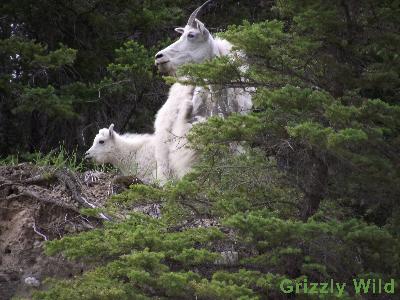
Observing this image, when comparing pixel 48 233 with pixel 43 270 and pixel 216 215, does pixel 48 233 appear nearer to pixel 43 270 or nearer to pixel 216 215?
pixel 43 270

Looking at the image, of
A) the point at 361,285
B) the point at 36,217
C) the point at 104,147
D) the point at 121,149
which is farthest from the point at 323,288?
the point at 104,147

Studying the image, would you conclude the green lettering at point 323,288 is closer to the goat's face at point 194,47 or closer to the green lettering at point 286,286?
the green lettering at point 286,286

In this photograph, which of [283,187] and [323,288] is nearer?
[323,288]

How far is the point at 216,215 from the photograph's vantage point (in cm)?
884

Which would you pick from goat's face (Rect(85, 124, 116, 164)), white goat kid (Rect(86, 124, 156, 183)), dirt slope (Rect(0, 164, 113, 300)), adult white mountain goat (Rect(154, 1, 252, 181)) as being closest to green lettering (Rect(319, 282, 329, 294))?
dirt slope (Rect(0, 164, 113, 300))

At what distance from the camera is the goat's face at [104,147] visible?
14.6 m

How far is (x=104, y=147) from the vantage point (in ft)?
48.0

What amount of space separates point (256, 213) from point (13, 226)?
3277 millimetres

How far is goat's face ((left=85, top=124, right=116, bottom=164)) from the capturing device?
47.8 feet

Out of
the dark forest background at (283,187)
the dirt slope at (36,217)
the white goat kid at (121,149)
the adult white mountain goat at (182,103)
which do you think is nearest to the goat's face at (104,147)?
the white goat kid at (121,149)

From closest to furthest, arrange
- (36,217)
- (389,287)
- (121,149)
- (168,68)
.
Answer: (389,287)
(36,217)
(168,68)
(121,149)

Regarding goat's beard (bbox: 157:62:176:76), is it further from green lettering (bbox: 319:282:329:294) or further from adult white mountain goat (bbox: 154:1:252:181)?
green lettering (bbox: 319:282:329:294)

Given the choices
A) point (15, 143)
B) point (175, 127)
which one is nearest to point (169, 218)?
point (175, 127)

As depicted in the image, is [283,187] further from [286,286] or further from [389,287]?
[389,287]
